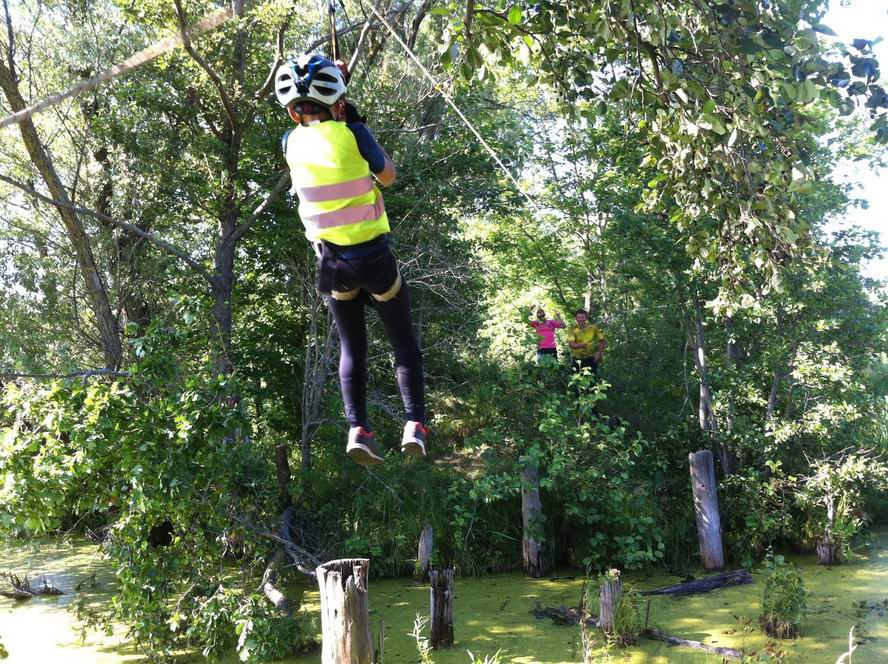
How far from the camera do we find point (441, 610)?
6.22 metres

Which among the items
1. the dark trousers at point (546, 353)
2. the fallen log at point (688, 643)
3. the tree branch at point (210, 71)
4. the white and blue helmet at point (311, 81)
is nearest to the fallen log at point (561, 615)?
the fallen log at point (688, 643)

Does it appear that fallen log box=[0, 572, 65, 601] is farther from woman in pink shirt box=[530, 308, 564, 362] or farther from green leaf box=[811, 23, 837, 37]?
green leaf box=[811, 23, 837, 37]

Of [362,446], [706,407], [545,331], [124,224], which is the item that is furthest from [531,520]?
[362,446]

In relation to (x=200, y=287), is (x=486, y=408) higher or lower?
lower

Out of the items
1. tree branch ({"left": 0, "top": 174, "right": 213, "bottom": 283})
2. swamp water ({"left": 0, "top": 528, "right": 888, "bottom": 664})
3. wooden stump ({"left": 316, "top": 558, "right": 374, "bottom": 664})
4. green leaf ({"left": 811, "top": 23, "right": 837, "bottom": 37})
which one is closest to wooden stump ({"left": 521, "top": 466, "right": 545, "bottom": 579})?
swamp water ({"left": 0, "top": 528, "right": 888, "bottom": 664})

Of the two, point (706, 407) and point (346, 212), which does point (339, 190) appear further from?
point (706, 407)

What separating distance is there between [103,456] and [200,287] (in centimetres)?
325

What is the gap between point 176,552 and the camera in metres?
6.12

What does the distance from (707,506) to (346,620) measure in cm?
562

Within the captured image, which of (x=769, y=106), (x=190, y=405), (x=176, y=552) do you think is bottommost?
(x=176, y=552)

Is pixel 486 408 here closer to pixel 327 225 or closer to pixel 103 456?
pixel 103 456

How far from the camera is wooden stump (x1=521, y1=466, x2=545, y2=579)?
8.12 meters

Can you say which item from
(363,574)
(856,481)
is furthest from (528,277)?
(363,574)

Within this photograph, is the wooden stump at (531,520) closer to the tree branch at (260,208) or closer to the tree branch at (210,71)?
the tree branch at (260,208)
